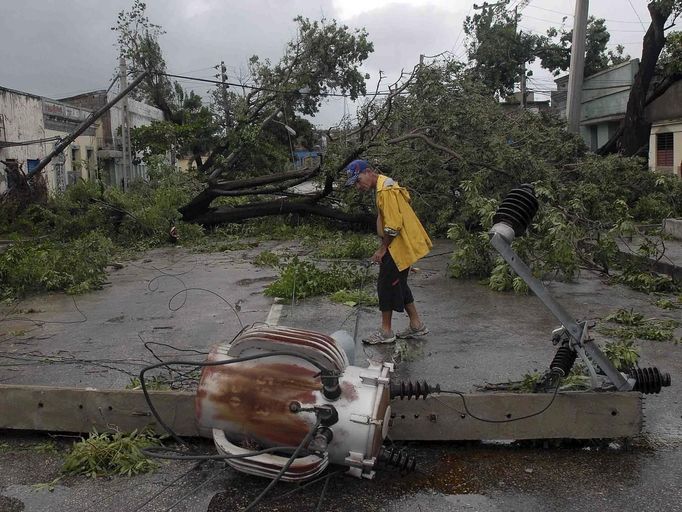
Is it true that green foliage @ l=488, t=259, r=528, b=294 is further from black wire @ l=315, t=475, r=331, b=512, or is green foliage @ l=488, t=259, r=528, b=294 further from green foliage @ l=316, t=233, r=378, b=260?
black wire @ l=315, t=475, r=331, b=512

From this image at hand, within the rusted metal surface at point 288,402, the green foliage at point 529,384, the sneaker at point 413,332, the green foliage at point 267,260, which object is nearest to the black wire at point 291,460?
the rusted metal surface at point 288,402

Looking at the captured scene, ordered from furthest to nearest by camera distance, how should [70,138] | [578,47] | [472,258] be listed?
1. [578,47]
2. [70,138]
3. [472,258]

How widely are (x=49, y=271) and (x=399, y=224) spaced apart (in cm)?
620

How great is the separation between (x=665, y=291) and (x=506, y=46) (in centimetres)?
3445

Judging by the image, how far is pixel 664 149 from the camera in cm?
2606

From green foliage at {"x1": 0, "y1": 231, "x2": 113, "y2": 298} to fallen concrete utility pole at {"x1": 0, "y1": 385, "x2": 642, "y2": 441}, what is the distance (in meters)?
5.85

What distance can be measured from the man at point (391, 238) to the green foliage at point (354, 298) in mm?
1876

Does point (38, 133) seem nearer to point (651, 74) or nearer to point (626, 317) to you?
point (651, 74)

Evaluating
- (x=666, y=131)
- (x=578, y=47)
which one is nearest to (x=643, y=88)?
(x=666, y=131)

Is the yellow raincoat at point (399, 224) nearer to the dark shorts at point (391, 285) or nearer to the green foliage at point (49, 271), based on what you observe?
the dark shorts at point (391, 285)

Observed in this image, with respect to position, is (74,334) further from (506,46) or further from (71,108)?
(506,46)

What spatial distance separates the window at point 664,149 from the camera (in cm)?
2569

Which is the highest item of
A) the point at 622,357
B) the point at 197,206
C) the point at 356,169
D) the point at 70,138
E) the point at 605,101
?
the point at 605,101

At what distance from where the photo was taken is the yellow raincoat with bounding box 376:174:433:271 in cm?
597
